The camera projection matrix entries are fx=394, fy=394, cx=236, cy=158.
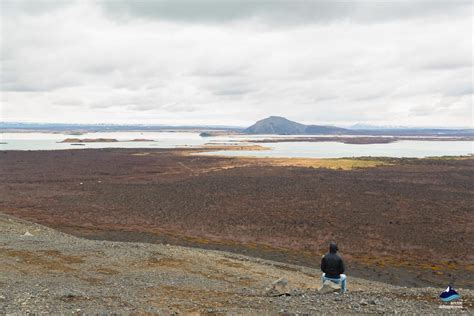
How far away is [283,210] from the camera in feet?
136

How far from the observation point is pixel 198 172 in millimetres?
73188

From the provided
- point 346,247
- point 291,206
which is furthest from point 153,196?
point 346,247

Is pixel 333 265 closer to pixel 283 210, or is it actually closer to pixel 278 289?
pixel 278 289

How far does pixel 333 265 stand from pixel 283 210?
2737 centimetres

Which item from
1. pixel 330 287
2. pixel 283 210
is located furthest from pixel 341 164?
pixel 330 287

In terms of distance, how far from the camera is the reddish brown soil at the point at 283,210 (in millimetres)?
27422

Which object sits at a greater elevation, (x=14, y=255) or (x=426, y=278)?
(x=14, y=255)

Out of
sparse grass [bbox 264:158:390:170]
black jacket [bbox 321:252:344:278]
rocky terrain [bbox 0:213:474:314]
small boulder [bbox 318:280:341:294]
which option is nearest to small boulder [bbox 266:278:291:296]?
rocky terrain [bbox 0:213:474:314]

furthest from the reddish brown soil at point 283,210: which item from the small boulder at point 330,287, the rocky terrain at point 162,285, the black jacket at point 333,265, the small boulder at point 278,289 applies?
the small boulder at point 278,289

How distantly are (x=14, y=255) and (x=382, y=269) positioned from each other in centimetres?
2076

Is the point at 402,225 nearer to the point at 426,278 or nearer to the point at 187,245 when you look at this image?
the point at 426,278

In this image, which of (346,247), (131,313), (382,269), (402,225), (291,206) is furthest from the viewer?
(291,206)

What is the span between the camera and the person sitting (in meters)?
14.1

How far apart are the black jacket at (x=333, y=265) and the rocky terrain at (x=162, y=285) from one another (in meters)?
0.72
